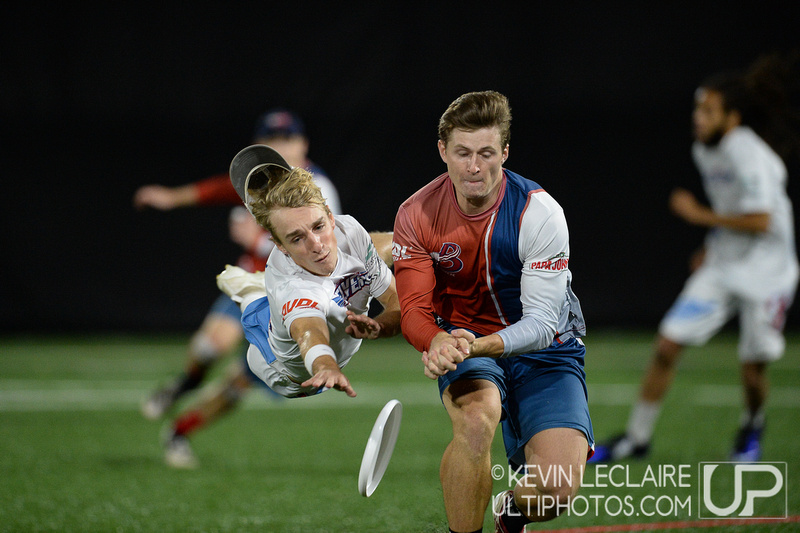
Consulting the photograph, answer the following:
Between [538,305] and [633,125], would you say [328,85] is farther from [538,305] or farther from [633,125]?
[538,305]

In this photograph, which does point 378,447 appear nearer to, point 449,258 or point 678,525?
point 449,258

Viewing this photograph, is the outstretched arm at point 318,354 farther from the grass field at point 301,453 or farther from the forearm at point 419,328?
the grass field at point 301,453

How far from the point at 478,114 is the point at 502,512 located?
1793 millimetres

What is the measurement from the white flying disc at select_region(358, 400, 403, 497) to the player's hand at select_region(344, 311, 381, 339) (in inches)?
11.2

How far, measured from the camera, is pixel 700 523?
4.73m

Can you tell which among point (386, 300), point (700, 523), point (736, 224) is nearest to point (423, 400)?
point (736, 224)

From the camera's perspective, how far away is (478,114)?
3371 millimetres

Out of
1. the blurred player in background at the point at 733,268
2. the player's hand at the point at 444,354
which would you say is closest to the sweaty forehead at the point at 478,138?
the player's hand at the point at 444,354

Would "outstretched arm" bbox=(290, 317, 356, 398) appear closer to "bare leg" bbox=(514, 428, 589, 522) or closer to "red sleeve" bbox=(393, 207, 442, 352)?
"red sleeve" bbox=(393, 207, 442, 352)

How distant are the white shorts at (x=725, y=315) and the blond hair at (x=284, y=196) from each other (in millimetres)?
3677

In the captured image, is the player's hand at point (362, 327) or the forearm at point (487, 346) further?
the player's hand at point (362, 327)

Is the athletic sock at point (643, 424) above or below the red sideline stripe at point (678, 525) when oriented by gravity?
above

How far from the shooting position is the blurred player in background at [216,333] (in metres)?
6.26

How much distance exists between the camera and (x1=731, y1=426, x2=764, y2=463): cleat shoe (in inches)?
238
